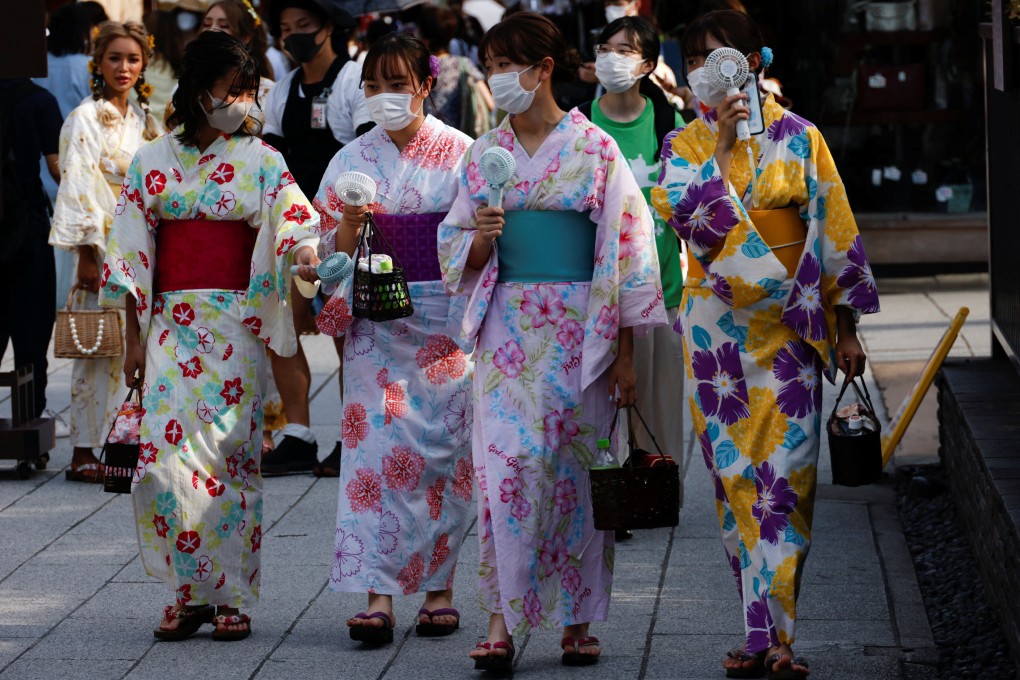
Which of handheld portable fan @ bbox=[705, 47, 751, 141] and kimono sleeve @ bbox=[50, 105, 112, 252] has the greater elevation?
handheld portable fan @ bbox=[705, 47, 751, 141]

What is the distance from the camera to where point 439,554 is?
16.6ft

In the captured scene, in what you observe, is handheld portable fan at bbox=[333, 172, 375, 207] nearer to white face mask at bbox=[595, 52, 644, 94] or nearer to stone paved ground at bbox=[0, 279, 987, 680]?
stone paved ground at bbox=[0, 279, 987, 680]

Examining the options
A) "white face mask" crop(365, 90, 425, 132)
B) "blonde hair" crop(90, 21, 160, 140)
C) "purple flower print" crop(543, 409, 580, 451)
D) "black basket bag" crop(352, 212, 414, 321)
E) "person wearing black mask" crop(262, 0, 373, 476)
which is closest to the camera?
"purple flower print" crop(543, 409, 580, 451)

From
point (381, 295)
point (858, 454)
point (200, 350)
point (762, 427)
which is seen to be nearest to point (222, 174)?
point (200, 350)

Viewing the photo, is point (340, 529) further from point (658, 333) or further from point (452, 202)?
point (658, 333)

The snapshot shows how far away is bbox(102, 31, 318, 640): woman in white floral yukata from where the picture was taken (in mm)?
4980

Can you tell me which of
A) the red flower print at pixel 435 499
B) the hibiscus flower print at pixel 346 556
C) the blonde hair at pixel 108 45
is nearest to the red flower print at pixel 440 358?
the red flower print at pixel 435 499

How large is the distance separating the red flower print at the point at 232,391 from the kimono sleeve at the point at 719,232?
1.46 meters

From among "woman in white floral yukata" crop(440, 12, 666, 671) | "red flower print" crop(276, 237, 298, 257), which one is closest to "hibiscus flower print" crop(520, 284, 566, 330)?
"woman in white floral yukata" crop(440, 12, 666, 671)

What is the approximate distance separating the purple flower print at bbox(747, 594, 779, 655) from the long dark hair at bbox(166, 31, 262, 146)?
216 centimetres

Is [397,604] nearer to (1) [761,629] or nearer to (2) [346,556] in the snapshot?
(2) [346,556]

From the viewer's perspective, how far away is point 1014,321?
239 inches

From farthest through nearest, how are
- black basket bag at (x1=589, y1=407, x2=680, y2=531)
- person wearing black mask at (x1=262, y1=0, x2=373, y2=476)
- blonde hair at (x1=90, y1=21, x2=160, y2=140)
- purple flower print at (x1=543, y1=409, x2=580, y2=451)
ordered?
person wearing black mask at (x1=262, y1=0, x2=373, y2=476) → blonde hair at (x1=90, y1=21, x2=160, y2=140) → purple flower print at (x1=543, y1=409, x2=580, y2=451) → black basket bag at (x1=589, y1=407, x2=680, y2=531)

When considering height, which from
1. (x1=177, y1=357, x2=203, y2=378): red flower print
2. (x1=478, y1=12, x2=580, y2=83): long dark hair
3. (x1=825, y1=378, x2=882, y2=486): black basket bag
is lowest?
(x1=825, y1=378, x2=882, y2=486): black basket bag
